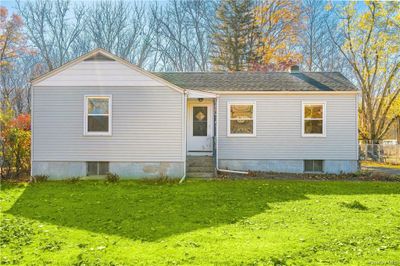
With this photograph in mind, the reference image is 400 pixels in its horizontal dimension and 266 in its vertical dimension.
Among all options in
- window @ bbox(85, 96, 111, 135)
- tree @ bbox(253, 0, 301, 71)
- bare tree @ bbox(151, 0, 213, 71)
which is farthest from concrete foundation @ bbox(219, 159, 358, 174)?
bare tree @ bbox(151, 0, 213, 71)

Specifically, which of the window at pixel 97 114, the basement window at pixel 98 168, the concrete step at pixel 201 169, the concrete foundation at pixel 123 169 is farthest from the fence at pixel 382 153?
the window at pixel 97 114

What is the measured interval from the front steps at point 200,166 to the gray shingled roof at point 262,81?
3352 millimetres

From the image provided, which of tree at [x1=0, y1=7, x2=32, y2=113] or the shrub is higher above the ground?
tree at [x1=0, y1=7, x2=32, y2=113]

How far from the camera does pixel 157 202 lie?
8328 mm

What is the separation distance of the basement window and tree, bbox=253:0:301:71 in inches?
820

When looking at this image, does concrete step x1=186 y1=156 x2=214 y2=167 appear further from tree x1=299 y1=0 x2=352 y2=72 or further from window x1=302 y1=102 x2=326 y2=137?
tree x1=299 y1=0 x2=352 y2=72

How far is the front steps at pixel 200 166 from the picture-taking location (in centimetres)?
1279

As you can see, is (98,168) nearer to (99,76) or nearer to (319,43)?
(99,76)

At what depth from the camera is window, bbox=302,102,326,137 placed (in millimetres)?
14266

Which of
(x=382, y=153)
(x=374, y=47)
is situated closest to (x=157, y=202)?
(x=382, y=153)

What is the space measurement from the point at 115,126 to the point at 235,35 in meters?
20.2

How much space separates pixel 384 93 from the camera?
2455 centimetres

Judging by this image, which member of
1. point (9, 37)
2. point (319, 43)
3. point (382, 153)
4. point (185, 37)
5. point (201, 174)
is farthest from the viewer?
point (185, 37)

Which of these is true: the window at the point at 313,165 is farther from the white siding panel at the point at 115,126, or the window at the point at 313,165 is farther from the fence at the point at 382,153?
the fence at the point at 382,153
